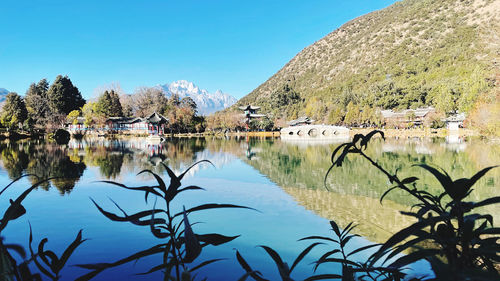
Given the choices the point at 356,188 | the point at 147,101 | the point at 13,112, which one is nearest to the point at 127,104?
the point at 147,101

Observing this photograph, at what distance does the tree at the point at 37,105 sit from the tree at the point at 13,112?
1.74 m

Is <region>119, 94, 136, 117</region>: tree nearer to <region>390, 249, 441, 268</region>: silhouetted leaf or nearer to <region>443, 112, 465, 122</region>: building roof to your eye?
<region>443, 112, 465, 122</region>: building roof

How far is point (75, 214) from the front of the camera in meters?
6.69

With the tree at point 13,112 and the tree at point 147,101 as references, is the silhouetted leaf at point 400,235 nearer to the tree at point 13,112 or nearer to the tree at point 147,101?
the tree at point 13,112

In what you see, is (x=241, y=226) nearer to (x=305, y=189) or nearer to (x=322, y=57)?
(x=305, y=189)

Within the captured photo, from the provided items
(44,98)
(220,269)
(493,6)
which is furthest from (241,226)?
(493,6)

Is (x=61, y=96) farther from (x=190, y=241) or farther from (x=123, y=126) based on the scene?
(x=190, y=241)

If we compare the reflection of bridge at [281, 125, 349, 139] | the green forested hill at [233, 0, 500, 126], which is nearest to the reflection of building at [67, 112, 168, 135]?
the reflection of bridge at [281, 125, 349, 139]

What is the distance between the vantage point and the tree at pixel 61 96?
46.0 metres

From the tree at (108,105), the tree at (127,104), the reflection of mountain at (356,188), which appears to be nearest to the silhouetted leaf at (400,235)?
the reflection of mountain at (356,188)

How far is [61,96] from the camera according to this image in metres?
46.5

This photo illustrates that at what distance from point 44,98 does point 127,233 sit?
50365 mm

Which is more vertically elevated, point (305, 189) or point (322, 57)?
point (322, 57)

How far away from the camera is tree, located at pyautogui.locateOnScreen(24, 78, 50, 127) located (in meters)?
43.1
